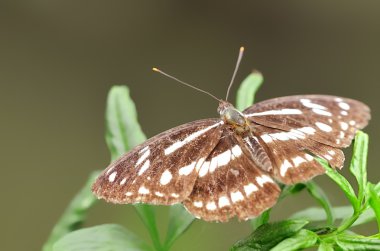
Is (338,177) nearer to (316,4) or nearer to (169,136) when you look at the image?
(169,136)

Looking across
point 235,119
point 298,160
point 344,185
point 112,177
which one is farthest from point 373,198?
point 112,177

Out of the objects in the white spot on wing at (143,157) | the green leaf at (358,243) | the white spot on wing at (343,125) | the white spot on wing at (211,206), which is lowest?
the green leaf at (358,243)

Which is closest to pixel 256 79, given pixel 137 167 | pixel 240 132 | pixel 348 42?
pixel 240 132

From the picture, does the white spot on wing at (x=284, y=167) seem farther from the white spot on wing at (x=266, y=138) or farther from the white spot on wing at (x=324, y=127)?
the white spot on wing at (x=324, y=127)

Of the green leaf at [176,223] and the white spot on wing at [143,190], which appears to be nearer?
the white spot on wing at [143,190]

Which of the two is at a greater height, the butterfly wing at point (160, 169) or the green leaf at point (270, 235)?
the butterfly wing at point (160, 169)

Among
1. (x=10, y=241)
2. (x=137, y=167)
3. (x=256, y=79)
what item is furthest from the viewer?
(x=10, y=241)

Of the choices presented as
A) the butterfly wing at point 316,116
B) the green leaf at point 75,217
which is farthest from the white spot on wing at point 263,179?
the green leaf at point 75,217

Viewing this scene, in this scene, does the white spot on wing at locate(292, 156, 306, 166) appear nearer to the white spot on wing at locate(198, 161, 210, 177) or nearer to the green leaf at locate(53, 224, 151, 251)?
the white spot on wing at locate(198, 161, 210, 177)
